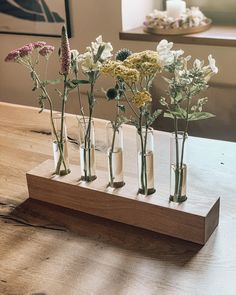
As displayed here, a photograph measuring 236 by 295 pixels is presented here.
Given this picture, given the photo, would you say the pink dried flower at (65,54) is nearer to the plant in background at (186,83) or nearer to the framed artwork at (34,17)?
the plant in background at (186,83)

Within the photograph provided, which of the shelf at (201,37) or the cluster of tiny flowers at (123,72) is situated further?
the shelf at (201,37)

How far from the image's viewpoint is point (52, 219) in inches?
46.5

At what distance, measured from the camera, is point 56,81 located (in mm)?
1090

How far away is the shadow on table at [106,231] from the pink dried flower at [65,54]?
1.12 ft

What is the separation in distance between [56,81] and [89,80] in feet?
0.24

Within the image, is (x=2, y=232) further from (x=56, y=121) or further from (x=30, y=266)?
(x=56, y=121)

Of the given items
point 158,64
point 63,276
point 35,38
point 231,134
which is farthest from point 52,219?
point 35,38

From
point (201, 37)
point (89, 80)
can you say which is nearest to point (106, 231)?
point (89, 80)

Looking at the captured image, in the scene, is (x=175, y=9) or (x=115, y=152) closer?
(x=115, y=152)

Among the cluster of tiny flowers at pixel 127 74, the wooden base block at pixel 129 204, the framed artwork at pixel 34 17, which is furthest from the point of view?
the framed artwork at pixel 34 17

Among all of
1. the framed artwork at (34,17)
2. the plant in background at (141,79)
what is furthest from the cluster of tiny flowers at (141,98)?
the framed artwork at (34,17)

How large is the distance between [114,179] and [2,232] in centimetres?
28

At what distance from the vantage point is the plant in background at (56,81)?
1058 millimetres

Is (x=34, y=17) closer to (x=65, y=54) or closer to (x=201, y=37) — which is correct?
(x=201, y=37)
